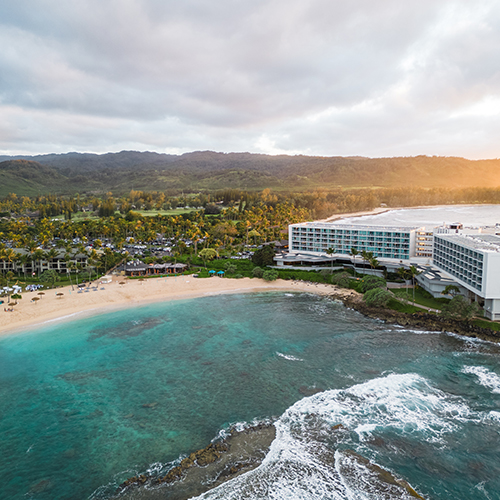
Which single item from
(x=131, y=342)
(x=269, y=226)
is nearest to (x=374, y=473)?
(x=131, y=342)

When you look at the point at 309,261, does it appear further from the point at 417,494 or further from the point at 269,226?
the point at 417,494

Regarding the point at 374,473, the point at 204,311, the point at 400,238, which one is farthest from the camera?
the point at 400,238

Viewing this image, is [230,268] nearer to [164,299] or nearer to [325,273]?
[164,299]

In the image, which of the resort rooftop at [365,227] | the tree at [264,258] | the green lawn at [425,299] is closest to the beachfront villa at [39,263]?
the tree at [264,258]

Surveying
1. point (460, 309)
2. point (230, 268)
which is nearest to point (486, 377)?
point (460, 309)

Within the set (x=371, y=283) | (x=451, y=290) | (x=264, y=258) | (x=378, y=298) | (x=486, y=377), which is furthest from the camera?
(x=264, y=258)

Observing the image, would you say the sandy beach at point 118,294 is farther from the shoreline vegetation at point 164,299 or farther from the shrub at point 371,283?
the shrub at point 371,283

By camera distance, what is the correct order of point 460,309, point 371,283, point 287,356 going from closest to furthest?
point 287,356
point 460,309
point 371,283
